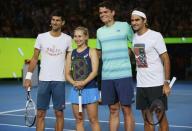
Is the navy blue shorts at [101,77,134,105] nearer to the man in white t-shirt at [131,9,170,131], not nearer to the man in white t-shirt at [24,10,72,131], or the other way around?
the man in white t-shirt at [131,9,170,131]

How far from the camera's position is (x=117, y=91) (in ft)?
22.8

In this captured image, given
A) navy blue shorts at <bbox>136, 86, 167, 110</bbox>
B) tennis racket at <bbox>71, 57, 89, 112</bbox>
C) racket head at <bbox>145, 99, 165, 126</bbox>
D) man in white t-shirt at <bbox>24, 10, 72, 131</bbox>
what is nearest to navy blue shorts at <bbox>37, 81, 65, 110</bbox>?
man in white t-shirt at <bbox>24, 10, 72, 131</bbox>

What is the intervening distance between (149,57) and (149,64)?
0.32ft

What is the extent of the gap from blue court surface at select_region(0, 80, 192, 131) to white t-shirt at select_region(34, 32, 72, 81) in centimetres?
178

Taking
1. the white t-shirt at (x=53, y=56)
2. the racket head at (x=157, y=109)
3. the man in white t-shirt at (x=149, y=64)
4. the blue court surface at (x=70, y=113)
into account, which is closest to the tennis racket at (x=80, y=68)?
the white t-shirt at (x=53, y=56)

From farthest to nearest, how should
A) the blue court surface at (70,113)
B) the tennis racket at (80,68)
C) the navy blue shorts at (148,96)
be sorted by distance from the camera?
the blue court surface at (70,113)
the tennis racket at (80,68)
the navy blue shorts at (148,96)

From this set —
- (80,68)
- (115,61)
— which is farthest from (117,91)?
(80,68)

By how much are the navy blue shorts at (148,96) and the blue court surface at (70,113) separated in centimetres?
189

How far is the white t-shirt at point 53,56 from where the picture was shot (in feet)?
23.7

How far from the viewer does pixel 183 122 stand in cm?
939

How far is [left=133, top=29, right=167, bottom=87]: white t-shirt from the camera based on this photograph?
6586 mm

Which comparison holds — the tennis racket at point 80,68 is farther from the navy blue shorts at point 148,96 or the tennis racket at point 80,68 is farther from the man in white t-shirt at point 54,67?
the navy blue shorts at point 148,96

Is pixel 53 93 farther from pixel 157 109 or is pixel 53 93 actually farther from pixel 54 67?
pixel 157 109

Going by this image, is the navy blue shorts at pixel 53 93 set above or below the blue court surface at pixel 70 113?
above
